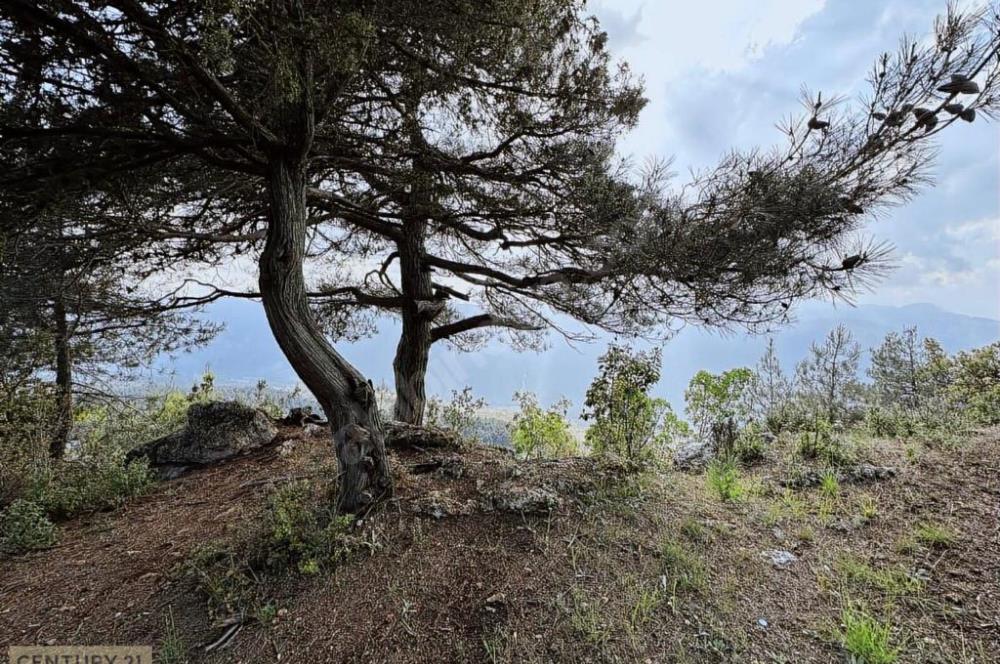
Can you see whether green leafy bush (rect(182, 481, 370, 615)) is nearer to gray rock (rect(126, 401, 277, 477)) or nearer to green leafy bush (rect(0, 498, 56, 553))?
green leafy bush (rect(0, 498, 56, 553))

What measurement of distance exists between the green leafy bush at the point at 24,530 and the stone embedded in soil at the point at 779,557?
5.00 meters

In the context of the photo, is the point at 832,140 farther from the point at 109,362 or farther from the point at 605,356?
the point at 109,362

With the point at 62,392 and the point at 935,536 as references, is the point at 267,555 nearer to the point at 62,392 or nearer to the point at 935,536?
the point at 62,392

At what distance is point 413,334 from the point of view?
5.15m

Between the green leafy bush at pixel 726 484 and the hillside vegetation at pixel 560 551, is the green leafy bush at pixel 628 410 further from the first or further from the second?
the green leafy bush at pixel 726 484

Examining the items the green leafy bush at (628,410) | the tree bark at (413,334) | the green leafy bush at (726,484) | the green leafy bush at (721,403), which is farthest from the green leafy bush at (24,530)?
the green leafy bush at (721,403)

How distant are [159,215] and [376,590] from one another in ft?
10.7

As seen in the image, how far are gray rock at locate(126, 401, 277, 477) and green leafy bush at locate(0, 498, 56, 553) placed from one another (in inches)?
45.2

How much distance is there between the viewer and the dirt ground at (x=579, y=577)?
1832 mm

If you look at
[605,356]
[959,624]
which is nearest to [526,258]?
[605,356]

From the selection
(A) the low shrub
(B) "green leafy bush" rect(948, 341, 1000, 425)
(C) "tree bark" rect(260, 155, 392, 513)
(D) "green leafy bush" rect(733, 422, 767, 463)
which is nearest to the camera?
(A) the low shrub

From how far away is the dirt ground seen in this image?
183cm

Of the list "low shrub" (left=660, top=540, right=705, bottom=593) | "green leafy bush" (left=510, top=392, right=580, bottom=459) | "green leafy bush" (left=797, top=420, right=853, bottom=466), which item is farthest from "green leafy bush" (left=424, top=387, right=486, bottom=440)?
"green leafy bush" (left=797, top=420, right=853, bottom=466)

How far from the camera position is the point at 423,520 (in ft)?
8.61
